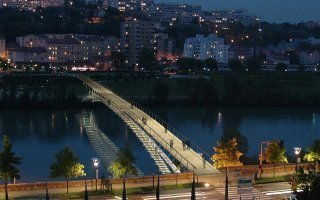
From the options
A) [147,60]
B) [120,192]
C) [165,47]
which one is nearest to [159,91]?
[147,60]

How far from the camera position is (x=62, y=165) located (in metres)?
6.30

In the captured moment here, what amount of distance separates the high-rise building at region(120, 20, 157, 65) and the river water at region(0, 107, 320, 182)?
10424 mm

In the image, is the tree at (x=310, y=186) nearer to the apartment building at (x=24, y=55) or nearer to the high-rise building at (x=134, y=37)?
the apartment building at (x=24, y=55)

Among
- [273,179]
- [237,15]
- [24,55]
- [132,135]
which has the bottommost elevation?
[132,135]

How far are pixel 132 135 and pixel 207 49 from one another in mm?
18820

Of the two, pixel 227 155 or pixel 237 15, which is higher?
pixel 237 15

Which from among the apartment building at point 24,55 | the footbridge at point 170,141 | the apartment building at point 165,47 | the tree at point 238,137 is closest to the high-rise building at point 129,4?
the apartment building at point 165,47

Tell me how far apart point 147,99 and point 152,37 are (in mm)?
11217

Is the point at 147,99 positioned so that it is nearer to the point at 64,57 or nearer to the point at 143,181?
the point at 64,57

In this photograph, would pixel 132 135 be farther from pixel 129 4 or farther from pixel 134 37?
pixel 129 4

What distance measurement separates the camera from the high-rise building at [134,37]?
27.2 meters

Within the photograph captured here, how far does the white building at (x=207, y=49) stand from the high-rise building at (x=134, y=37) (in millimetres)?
3123

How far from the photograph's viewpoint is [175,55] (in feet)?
101

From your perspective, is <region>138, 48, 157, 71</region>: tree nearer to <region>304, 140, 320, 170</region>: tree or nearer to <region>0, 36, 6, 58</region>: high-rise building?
<region>0, 36, 6, 58</region>: high-rise building
